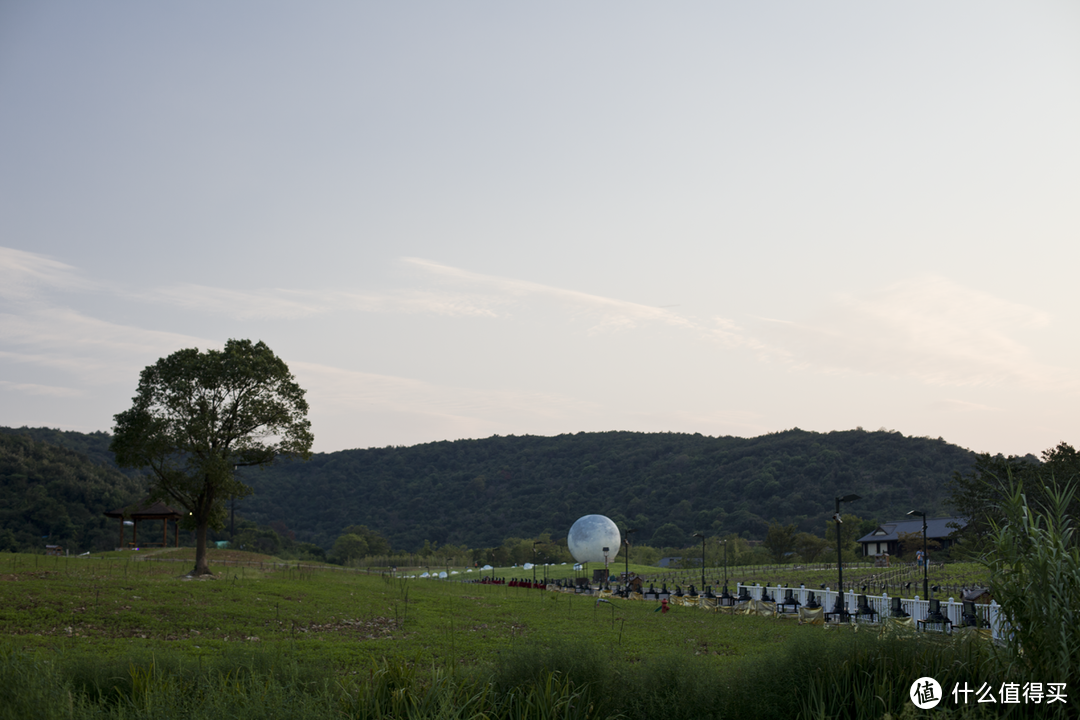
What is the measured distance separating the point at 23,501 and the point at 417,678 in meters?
67.1

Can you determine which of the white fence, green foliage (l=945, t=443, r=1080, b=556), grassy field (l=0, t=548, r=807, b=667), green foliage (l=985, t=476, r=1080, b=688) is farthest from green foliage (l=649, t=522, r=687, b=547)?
green foliage (l=985, t=476, r=1080, b=688)

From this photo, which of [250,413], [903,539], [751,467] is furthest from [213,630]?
[751,467]

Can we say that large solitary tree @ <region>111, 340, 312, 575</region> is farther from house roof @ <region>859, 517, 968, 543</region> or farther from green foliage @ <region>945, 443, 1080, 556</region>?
house roof @ <region>859, 517, 968, 543</region>

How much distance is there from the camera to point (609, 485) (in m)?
123

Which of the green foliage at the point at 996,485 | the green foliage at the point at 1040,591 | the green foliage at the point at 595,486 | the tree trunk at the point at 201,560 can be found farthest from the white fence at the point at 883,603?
the green foliage at the point at 595,486

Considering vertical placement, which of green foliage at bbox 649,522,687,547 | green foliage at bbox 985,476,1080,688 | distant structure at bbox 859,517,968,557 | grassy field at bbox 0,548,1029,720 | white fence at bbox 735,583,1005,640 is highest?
green foliage at bbox 985,476,1080,688

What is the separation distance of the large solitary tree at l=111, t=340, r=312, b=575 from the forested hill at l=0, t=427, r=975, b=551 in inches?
2554

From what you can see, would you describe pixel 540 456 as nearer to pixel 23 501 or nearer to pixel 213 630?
pixel 23 501

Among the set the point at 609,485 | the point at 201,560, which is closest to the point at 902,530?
the point at 609,485

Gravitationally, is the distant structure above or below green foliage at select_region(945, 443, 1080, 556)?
below

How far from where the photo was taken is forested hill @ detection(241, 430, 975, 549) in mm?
100250

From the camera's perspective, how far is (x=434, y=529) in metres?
112

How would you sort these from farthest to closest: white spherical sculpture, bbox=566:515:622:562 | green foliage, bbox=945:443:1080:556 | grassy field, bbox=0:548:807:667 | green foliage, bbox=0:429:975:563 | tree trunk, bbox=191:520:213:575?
green foliage, bbox=0:429:975:563 < white spherical sculpture, bbox=566:515:622:562 < green foliage, bbox=945:443:1080:556 < tree trunk, bbox=191:520:213:575 < grassy field, bbox=0:548:807:667

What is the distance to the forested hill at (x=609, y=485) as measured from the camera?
99.6 m
